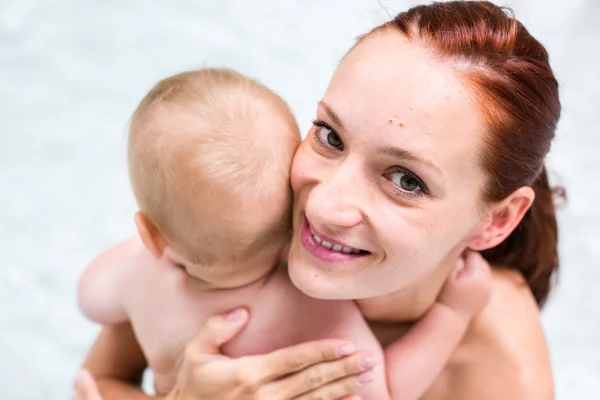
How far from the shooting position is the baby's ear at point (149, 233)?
3.52ft

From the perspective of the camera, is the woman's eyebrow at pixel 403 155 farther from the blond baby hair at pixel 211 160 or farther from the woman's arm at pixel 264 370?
the woman's arm at pixel 264 370

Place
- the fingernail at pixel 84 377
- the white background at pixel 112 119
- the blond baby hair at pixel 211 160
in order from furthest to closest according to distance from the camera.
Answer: the white background at pixel 112 119 < the fingernail at pixel 84 377 < the blond baby hair at pixel 211 160

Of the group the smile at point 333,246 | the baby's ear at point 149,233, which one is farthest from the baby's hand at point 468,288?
the baby's ear at point 149,233

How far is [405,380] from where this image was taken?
1.19m

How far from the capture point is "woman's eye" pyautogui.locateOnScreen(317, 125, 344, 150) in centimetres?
109

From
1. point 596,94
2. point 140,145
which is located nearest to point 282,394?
point 140,145

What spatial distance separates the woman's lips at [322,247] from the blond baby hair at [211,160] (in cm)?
4

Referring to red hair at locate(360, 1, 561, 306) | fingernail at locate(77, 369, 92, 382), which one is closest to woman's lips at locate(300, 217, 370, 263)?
red hair at locate(360, 1, 561, 306)

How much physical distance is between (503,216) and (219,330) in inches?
17.2

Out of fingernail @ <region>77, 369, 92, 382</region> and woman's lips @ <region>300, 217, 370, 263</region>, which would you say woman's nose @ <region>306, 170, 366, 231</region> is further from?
fingernail @ <region>77, 369, 92, 382</region>

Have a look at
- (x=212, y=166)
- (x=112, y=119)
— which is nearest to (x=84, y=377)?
(x=212, y=166)

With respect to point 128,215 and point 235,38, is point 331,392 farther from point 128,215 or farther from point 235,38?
point 235,38

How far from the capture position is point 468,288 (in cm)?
126

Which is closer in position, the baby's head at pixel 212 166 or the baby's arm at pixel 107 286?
the baby's head at pixel 212 166
